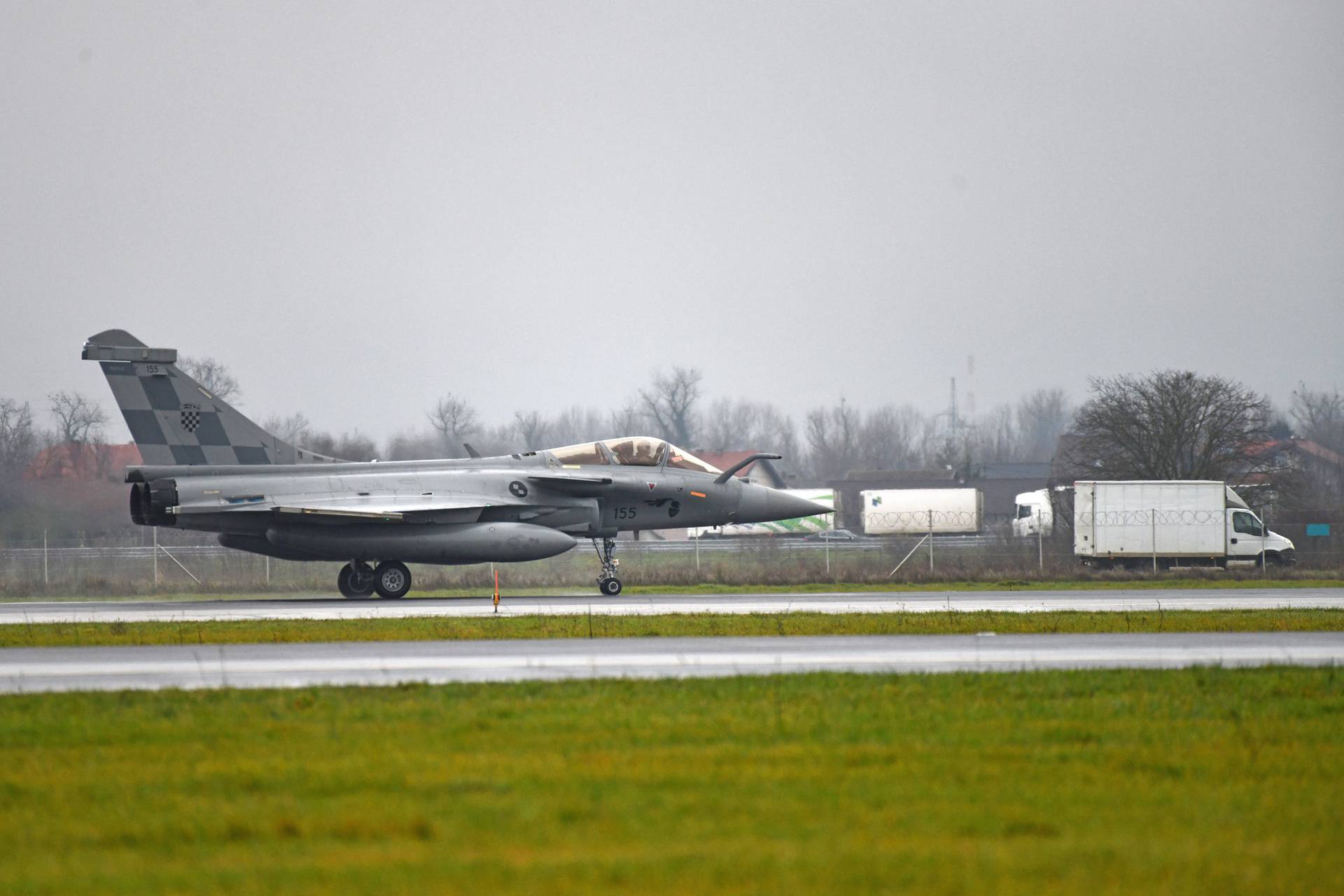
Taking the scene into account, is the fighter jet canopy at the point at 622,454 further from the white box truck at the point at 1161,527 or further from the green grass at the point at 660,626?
the white box truck at the point at 1161,527

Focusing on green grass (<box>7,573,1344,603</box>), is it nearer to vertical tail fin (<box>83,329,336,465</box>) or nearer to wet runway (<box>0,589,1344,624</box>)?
wet runway (<box>0,589,1344,624</box>)

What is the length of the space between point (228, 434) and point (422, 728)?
1957 cm

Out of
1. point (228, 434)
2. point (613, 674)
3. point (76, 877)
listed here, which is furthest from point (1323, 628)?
point (228, 434)

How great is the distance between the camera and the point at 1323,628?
17688 mm

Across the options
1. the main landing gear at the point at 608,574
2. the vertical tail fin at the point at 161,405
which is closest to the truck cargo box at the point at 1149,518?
the main landing gear at the point at 608,574

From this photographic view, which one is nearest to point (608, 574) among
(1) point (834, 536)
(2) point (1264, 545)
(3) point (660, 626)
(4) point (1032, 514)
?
(3) point (660, 626)

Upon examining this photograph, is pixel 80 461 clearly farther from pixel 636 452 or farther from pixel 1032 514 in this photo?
pixel 1032 514

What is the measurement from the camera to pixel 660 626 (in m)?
18.3

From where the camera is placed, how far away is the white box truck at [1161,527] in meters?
36.3

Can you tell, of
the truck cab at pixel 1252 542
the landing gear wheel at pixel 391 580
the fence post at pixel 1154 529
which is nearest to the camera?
the landing gear wheel at pixel 391 580

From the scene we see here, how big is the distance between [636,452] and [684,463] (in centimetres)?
121

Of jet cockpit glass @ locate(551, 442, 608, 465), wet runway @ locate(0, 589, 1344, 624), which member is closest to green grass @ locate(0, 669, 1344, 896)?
wet runway @ locate(0, 589, 1344, 624)

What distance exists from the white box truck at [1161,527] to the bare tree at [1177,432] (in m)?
A: 7.77

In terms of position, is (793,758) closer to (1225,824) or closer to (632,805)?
(632,805)
